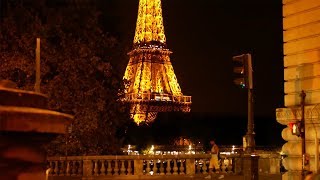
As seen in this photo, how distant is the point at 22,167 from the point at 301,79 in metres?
13.8

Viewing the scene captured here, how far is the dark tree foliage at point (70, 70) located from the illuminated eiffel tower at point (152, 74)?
69927mm

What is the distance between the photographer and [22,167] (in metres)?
3.92

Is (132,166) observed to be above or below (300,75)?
below

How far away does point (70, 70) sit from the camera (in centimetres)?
2275

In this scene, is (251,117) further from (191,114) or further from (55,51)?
(191,114)

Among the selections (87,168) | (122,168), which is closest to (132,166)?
(122,168)

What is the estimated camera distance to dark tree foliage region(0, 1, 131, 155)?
71.2ft

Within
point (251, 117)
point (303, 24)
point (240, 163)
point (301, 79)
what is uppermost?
point (303, 24)

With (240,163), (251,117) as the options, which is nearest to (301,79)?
(251,117)

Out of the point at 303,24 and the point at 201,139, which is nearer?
the point at 303,24

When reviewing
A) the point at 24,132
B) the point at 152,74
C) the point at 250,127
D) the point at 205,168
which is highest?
the point at 152,74

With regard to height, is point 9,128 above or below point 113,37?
below

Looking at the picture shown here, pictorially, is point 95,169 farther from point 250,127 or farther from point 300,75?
point 250,127

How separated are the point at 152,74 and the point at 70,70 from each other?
75.2m
